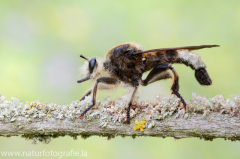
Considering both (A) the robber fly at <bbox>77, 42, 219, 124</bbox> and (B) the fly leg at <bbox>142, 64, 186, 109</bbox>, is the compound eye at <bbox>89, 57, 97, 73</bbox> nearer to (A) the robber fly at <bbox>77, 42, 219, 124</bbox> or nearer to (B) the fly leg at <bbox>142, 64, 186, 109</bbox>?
(A) the robber fly at <bbox>77, 42, 219, 124</bbox>

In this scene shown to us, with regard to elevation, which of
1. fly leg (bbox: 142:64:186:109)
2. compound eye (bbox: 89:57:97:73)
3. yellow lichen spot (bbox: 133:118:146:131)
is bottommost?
yellow lichen spot (bbox: 133:118:146:131)

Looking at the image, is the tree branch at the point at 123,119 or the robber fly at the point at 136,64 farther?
the robber fly at the point at 136,64

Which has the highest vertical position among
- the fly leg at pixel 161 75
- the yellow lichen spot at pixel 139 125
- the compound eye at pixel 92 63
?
the compound eye at pixel 92 63

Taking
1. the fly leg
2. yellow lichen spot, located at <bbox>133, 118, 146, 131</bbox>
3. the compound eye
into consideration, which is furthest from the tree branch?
the compound eye

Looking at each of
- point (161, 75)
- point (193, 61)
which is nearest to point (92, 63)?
point (161, 75)

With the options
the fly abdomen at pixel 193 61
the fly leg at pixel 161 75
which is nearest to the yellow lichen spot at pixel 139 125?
the fly leg at pixel 161 75

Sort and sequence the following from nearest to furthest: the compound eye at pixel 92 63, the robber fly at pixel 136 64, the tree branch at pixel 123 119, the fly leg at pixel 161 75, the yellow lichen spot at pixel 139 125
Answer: the tree branch at pixel 123 119
the yellow lichen spot at pixel 139 125
the fly leg at pixel 161 75
the robber fly at pixel 136 64
the compound eye at pixel 92 63

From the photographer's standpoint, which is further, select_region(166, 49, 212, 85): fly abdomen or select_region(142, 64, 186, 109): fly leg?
select_region(166, 49, 212, 85): fly abdomen

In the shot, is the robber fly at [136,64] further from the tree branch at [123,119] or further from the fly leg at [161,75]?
the tree branch at [123,119]
